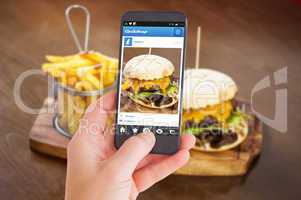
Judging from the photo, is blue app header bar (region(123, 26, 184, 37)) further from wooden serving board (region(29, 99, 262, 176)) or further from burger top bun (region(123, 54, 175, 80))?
Result: wooden serving board (region(29, 99, 262, 176))

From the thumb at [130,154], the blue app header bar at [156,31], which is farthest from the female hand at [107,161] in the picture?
the blue app header bar at [156,31]

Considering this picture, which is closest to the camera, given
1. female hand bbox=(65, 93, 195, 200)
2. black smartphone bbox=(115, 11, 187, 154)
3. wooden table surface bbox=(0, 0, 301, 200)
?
female hand bbox=(65, 93, 195, 200)

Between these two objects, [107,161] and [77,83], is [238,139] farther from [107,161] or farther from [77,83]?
[107,161]

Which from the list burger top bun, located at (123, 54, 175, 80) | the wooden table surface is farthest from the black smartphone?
the wooden table surface

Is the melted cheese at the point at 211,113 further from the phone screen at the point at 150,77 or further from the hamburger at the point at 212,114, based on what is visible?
the phone screen at the point at 150,77

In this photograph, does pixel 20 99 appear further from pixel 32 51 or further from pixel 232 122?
pixel 232 122

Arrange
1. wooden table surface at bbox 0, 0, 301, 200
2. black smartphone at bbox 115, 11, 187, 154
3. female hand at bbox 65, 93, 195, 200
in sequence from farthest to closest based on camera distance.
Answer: wooden table surface at bbox 0, 0, 301, 200 → black smartphone at bbox 115, 11, 187, 154 → female hand at bbox 65, 93, 195, 200
